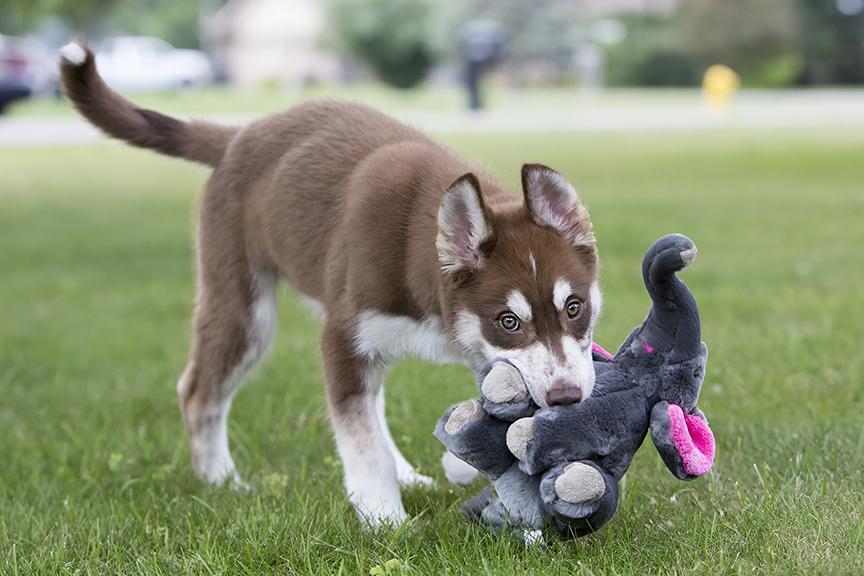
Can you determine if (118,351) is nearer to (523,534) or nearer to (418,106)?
(523,534)

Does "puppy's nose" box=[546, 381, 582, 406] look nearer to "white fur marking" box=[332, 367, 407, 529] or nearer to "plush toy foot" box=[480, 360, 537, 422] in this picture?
"plush toy foot" box=[480, 360, 537, 422]

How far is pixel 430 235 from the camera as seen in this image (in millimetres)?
3682

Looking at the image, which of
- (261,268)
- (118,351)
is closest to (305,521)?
(261,268)

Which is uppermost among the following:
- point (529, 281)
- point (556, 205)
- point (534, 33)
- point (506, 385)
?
point (556, 205)

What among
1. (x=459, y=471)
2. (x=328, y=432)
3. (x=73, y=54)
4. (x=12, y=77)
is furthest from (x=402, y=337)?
(x=12, y=77)

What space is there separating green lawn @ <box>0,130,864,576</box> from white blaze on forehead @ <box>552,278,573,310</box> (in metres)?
0.69

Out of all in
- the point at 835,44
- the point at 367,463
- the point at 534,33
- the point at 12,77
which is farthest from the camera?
the point at 534,33

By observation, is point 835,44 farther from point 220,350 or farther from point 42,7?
point 220,350

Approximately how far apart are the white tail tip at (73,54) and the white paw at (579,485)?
8.95 ft

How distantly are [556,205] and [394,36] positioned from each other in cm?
4867

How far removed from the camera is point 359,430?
385cm

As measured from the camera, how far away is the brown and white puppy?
3.30 m

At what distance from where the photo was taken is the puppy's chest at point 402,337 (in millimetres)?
3727

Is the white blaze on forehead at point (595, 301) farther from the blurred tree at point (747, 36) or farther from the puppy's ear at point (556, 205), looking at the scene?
the blurred tree at point (747, 36)
